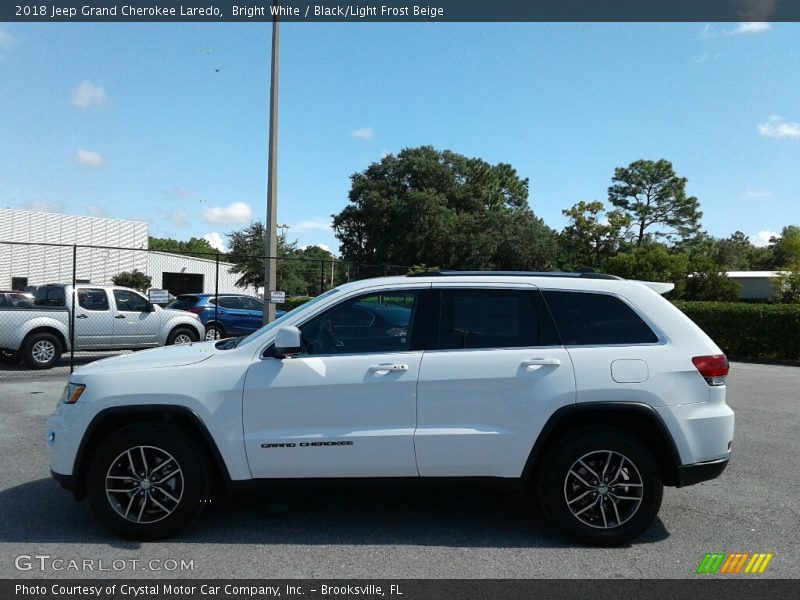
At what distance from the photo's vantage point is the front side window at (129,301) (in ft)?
46.2

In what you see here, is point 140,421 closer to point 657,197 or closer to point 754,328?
point 754,328

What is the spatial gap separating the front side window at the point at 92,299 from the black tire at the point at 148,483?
10.2 m

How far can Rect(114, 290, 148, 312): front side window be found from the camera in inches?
554

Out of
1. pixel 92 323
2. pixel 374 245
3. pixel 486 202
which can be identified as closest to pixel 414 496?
pixel 92 323

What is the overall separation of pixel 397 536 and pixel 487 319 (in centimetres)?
164

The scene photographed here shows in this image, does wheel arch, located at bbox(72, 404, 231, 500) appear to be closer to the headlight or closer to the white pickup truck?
the headlight

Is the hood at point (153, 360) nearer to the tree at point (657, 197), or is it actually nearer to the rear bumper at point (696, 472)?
the rear bumper at point (696, 472)

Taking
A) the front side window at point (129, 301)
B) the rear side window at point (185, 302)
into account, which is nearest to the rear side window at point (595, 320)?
the front side window at point (129, 301)

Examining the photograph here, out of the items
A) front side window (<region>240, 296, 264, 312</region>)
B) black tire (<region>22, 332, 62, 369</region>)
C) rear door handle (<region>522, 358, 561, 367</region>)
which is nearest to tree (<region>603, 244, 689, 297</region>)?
front side window (<region>240, 296, 264, 312</region>)

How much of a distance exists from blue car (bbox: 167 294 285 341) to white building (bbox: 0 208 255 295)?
1883cm

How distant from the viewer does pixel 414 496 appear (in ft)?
17.7
